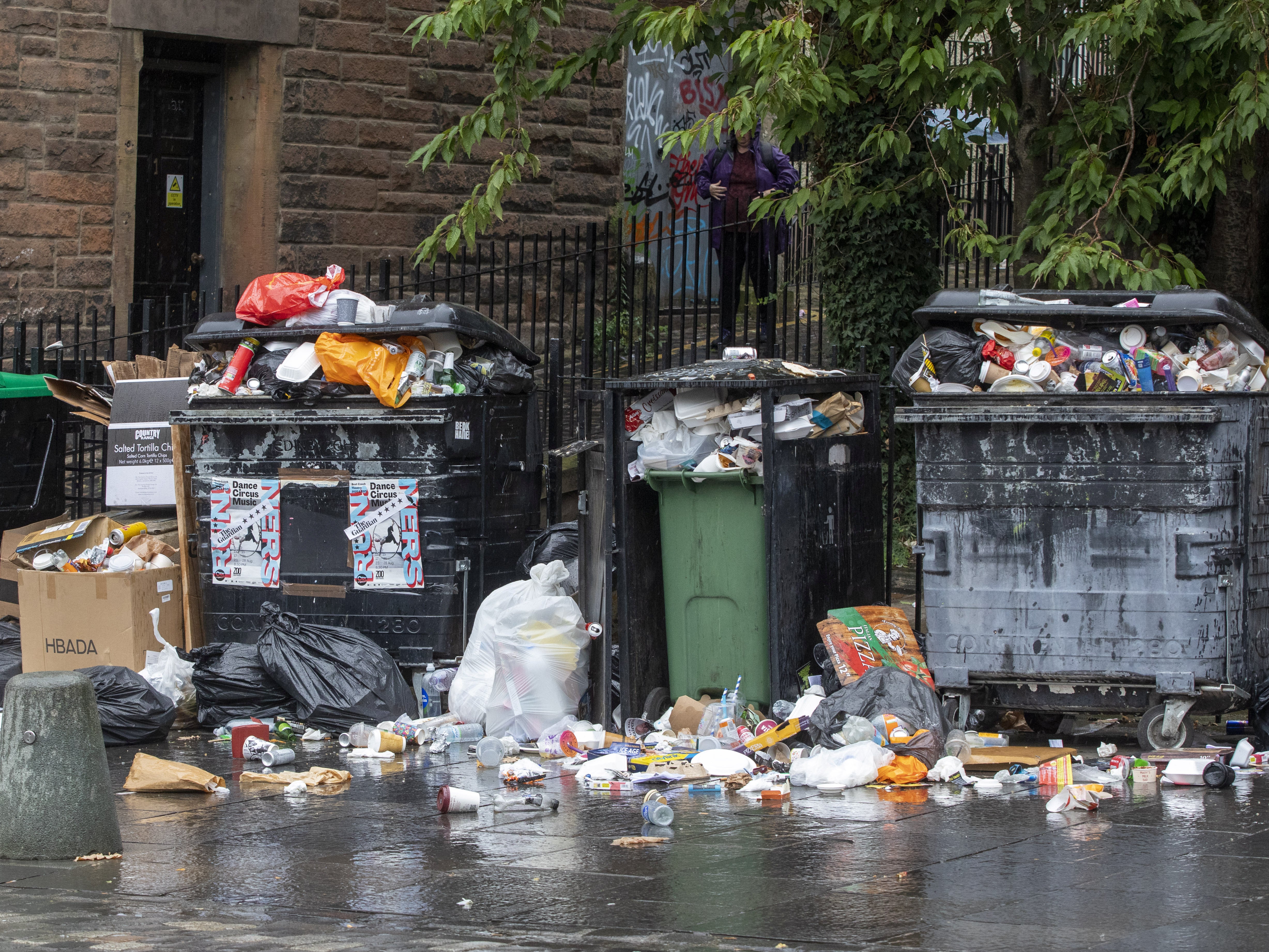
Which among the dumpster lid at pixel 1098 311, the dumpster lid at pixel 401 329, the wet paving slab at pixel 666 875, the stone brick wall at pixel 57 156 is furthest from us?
the stone brick wall at pixel 57 156

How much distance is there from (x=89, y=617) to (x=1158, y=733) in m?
4.91

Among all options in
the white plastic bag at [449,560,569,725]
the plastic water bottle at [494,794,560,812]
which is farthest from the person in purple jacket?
the plastic water bottle at [494,794,560,812]

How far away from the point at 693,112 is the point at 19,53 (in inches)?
276

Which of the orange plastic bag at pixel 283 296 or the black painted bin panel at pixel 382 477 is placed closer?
the black painted bin panel at pixel 382 477

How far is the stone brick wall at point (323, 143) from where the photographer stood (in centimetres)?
1144

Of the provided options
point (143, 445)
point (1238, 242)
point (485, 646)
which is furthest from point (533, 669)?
point (1238, 242)

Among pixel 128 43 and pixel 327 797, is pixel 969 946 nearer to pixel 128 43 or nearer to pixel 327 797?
pixel 327 797

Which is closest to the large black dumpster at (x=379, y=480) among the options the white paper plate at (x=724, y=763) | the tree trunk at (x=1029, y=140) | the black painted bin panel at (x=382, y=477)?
the black painted bin panel at (x=382, y=477)

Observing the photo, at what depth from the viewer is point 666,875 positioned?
4.75 meters

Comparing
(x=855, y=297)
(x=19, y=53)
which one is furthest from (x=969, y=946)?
(x=19, y=53)

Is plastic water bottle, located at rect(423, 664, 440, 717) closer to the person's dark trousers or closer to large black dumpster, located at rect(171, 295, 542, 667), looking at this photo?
large black dumpster, located at rect(171, 295, 542, 667)

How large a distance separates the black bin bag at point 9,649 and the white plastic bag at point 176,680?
723 mm

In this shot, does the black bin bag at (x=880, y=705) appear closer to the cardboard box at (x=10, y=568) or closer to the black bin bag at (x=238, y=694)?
the black bin bag at (x=238, y=694)

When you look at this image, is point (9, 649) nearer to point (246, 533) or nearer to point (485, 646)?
point (246, 533)
